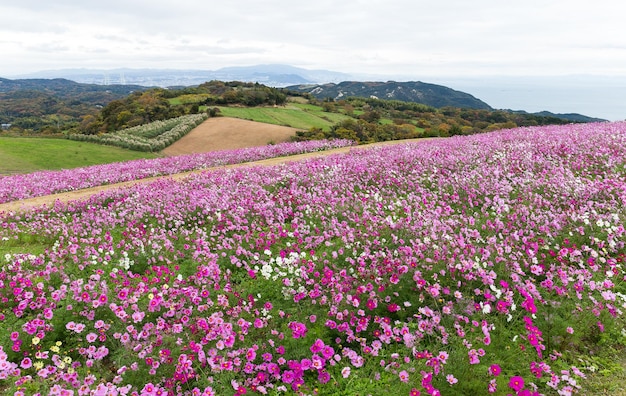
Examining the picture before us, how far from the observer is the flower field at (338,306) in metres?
4.23

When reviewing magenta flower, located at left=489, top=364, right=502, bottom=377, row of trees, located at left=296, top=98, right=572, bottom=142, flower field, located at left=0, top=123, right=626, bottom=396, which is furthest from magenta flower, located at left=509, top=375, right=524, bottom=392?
row of trees, located at left=296, top=98, right=572, bottom=142

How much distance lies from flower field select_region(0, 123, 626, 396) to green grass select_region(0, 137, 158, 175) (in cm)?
2464

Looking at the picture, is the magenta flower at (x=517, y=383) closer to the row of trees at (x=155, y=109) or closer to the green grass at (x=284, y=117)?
the green grass at (x=284, y=117)

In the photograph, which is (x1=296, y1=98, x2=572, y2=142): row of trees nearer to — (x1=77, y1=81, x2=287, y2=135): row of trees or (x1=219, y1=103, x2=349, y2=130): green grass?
(x1=219, y1=103, x2=349, y2=130): green grass

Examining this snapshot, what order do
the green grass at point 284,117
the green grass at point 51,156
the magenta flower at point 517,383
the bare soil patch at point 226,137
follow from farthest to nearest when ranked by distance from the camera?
the green grass at point 284,117, the bare soil patch at point 226,137, the green grass at point 51,156, the magenta flower at point 517,383

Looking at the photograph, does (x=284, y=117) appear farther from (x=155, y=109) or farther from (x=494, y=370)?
(x=494, y=370)

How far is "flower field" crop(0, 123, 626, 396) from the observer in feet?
13.9

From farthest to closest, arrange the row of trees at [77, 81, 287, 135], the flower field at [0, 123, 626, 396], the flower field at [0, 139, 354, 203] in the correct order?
the row of trees at [77, 81, 287, 135], the flower field at [0, 139, 354, 203], the flower field at [0, 123, 626, 396]

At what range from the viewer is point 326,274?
567 centimetres

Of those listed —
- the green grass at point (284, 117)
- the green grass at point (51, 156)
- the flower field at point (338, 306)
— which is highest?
the green grass at point (284, 117)

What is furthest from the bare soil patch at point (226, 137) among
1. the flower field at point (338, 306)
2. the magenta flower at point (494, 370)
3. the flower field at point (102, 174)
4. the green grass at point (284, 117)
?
the magenta flower at point (494, 370)

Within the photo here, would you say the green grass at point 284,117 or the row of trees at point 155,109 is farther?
the row of trees at point 155,109

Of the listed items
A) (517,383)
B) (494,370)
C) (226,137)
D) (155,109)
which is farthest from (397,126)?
(517,383)

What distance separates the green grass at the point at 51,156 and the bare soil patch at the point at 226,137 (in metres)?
5.56
